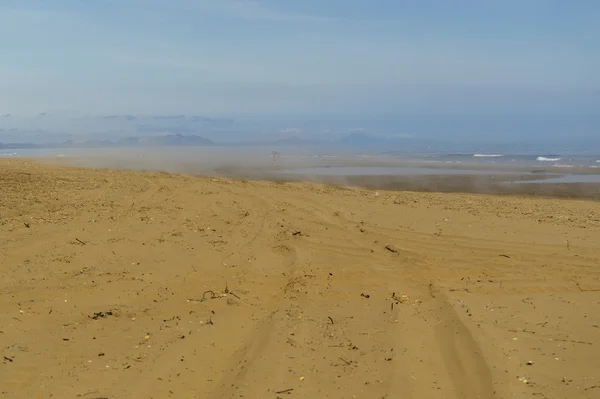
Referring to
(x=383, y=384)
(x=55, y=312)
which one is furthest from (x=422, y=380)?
(x=55, y=312)

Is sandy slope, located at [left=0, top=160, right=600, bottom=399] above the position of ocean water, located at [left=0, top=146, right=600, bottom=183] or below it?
below

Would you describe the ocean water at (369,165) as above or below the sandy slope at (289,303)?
above

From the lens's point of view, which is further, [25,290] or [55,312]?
[25,290]

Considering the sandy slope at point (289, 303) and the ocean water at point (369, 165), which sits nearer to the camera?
the sandy slope at point (289, 303)

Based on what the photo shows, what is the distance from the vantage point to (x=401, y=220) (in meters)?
10.3

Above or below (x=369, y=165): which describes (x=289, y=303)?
below

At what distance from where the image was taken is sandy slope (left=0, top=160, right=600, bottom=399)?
4.18 metres

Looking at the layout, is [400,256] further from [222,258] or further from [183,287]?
[183,287]

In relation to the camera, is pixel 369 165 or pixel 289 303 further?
pixel 369 165

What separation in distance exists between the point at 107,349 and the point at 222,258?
114 inches

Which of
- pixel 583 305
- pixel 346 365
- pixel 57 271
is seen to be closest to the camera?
pixel 346 365

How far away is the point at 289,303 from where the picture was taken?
5914 mm

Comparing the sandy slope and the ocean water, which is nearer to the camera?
the sandy slope

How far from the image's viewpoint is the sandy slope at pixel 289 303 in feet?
13.7
